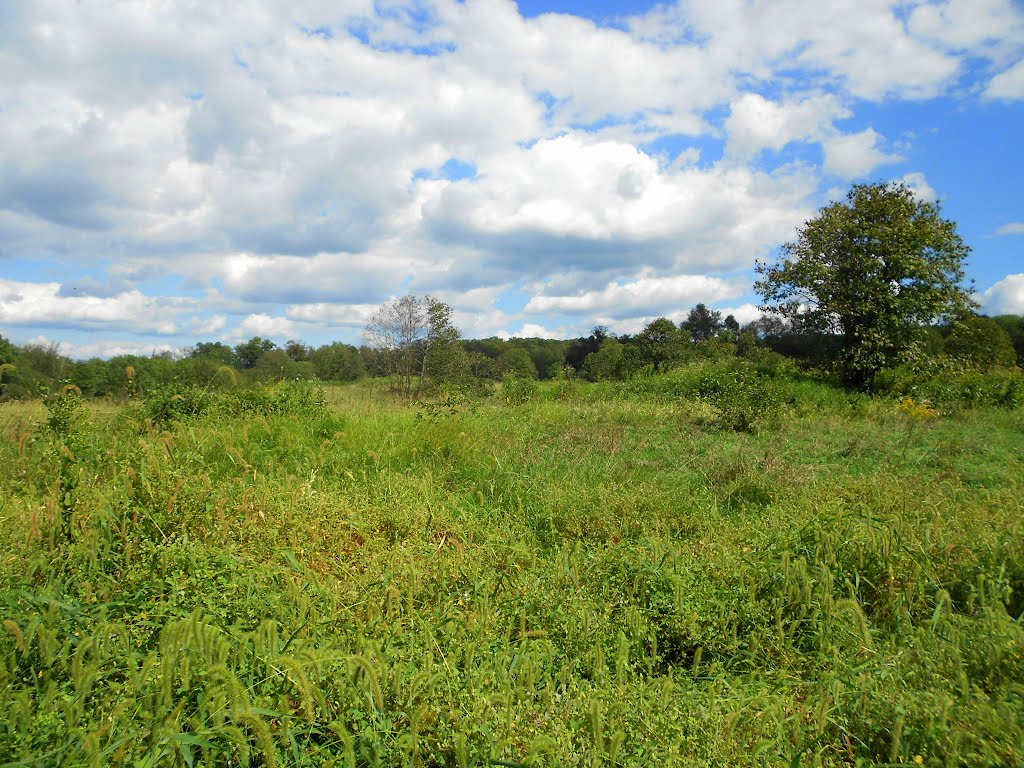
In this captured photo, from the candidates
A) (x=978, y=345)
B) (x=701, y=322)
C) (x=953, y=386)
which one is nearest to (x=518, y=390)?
(x=953, y=386)

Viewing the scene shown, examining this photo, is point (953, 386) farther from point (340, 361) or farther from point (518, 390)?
point (340, 361)

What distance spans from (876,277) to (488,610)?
625 inches

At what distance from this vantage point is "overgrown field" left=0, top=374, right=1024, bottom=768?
2.20m

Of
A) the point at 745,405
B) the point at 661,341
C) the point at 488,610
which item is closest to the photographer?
the point at 488,610

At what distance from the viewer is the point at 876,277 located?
614 inches

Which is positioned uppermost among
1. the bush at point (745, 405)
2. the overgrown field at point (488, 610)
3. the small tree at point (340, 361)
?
the small tree at point (340, 361)

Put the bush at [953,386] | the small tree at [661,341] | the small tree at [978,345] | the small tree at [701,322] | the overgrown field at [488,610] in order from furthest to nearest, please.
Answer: the small tree at [701,322] → the small tree at [661,341] → the small tree at [978,345] → the bush at [953,386] → the overgrown field at [488,610]

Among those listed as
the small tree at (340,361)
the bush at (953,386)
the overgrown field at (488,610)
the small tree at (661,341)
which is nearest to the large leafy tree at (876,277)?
the bush at (953,386)

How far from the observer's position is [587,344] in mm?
61969

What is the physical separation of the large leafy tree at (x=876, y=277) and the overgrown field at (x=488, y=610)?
31.5ft

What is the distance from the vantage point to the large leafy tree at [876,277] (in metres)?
15.4

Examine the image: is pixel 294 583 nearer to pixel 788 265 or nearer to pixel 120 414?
pixel 120 414

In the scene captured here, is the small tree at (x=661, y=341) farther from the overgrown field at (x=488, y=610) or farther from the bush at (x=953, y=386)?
the overgrown field at (x=488, y=610)

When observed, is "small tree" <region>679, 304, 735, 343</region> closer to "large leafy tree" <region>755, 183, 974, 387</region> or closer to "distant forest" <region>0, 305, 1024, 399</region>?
"distant forest" <region>0, 305, 1024, 399</region>
